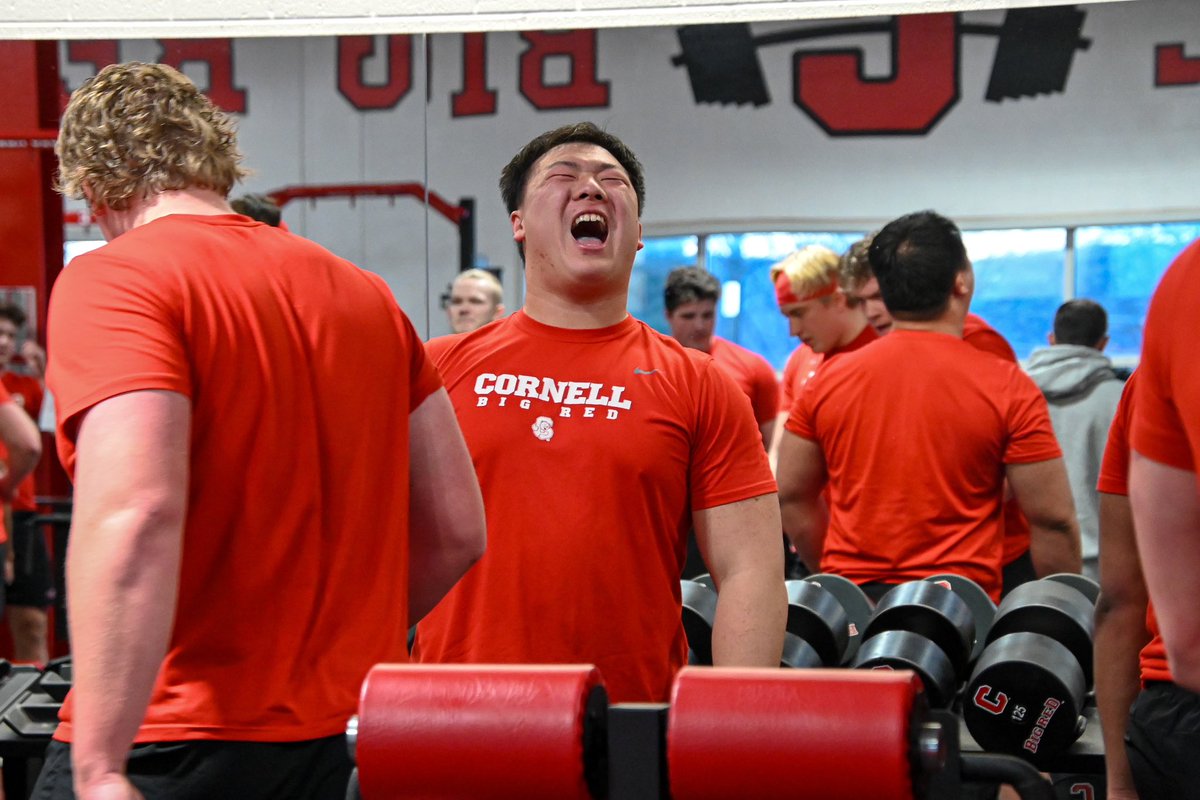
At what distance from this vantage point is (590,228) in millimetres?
2180

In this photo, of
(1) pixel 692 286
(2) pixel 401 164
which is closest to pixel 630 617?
(1) pixel 692 286

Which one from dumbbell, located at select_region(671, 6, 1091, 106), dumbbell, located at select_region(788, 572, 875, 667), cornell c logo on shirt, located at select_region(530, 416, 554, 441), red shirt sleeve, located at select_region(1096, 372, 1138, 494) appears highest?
dumbbell, located at select_region(671, 6, 1091, 106)

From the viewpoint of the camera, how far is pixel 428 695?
119 cm

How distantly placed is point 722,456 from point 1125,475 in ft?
1.91

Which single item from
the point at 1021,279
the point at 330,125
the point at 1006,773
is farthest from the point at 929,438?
the point at 1021,279

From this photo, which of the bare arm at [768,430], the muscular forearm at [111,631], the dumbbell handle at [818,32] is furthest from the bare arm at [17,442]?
the muscular forearm at [111,631]

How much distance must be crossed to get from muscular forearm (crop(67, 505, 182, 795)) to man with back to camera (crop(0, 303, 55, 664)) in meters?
4.17

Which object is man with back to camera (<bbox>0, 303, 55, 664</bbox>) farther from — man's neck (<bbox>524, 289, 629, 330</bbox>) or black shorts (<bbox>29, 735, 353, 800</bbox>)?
black shorts (<bbox>29, 735, 353, 800</bbox>)

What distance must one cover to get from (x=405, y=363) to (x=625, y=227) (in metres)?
0.65

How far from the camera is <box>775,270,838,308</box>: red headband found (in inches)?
171

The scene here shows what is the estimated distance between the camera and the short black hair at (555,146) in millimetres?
2301

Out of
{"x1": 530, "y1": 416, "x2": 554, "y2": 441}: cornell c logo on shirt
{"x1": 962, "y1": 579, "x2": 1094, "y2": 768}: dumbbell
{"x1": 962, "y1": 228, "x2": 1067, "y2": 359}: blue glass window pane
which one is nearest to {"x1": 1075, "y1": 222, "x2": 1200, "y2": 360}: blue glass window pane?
{"x1": 962, "y1": 228, "x2": 1067, "y2": 359}: blue glass window pane

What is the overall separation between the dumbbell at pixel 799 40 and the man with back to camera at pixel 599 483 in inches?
181

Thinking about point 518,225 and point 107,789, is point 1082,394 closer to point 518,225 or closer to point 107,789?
point 518,225
